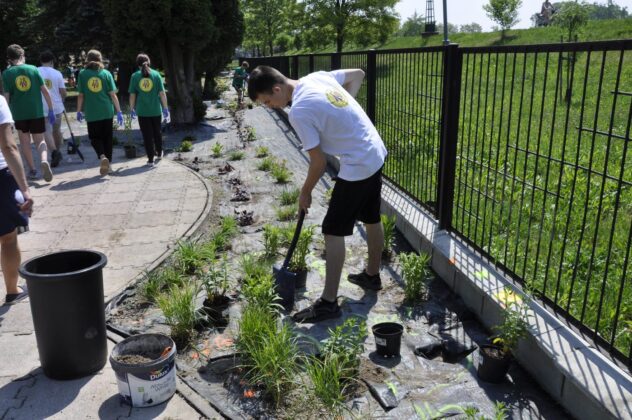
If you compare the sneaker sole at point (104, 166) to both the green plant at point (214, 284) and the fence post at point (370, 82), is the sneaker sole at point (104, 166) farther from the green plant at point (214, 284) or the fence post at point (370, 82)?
the green plant at point (214, 284)

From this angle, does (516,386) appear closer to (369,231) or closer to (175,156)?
(369,231)

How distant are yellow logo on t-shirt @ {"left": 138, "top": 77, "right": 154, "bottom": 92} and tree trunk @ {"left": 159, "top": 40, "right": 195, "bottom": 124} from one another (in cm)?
427

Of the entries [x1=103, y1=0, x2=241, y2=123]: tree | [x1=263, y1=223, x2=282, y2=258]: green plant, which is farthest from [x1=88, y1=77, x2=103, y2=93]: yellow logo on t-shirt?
[x1=263, y1=223, x2=282, y2=258]: green plant

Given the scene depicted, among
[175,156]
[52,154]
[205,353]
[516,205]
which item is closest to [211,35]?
[175,156]

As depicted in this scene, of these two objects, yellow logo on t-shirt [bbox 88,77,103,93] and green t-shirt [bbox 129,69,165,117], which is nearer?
yellow logo on t-shirt [bbox 88,77,103,93]

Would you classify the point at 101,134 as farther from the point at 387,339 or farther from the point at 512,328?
the point at 512,328

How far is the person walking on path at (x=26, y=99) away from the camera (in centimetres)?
766

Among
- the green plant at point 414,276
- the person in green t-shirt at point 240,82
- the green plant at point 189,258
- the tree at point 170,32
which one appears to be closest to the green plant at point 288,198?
the green plant at point 189,258

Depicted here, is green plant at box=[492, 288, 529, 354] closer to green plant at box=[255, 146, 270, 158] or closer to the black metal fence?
the black metal fence

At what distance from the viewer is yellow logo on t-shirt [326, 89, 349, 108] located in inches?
146

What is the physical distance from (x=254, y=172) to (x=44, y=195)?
3.08 m

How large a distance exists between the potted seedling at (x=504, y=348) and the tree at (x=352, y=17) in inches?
1367

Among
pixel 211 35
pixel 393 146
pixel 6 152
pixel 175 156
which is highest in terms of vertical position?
pixel 211 35

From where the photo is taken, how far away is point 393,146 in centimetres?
639
